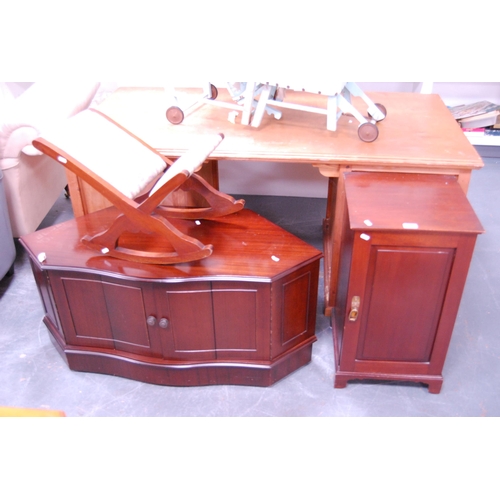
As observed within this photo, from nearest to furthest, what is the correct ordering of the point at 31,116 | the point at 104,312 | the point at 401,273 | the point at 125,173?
the point at 401,273
the point at 125,173
the point at 104,312
the point at 31,116

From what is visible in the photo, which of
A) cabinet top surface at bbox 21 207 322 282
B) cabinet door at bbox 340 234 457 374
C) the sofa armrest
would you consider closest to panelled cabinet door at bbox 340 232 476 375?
cabinet door at bbox 340 234 457 374

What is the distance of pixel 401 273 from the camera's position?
171 cm

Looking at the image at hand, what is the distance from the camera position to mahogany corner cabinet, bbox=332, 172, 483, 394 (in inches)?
64.2

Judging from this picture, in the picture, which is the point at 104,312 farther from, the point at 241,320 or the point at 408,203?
the point at 408,203

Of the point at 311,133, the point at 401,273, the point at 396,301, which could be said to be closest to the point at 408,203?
the point at 401,273

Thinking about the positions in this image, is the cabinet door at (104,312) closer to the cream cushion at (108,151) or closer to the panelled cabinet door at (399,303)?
the cream cushion at (108,151)

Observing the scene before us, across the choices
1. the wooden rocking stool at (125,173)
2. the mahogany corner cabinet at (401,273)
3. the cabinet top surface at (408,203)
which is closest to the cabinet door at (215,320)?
the wooden rocking stool at (125,173)

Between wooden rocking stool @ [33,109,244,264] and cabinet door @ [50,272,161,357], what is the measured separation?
13 cm

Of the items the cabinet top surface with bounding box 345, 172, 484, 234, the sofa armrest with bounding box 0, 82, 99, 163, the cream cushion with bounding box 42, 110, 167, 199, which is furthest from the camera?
the sofa armrest with bounding box 0, 82, 99, 163

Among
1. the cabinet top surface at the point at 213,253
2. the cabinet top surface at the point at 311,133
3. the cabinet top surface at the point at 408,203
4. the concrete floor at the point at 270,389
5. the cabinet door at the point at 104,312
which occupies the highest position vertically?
the cabinet top surface at the point at 311,133

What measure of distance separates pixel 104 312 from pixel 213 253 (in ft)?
1.64

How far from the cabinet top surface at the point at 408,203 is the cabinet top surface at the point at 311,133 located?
0.08 metres

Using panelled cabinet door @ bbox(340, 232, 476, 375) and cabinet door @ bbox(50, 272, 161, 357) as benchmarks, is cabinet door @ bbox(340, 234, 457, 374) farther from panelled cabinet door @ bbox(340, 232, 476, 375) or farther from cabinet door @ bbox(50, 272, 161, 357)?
cabinet door @ bbox(50, 272, 161, 357)

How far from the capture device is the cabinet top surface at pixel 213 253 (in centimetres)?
180
